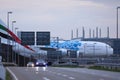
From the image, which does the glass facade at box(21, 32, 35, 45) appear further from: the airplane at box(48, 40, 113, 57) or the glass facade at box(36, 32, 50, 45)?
the airplane at box(48, 40, 113, 57)

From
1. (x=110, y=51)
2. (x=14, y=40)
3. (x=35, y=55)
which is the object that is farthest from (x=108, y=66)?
Answer: (x=110, y=51)

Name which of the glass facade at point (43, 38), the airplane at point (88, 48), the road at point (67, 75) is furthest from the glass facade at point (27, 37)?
the road at point (67, 75)

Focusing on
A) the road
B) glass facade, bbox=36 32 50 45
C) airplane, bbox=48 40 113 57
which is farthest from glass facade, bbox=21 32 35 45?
the road

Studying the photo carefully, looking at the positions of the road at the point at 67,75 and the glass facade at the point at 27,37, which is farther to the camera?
the glass facade at the point at 27,37

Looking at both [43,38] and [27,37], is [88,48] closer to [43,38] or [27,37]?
[43,38]

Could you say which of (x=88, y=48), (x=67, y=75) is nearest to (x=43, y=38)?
(x=88, y=48)

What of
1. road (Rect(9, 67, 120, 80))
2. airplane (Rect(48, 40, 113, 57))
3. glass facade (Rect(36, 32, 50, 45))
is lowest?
road (Rect(9, 67, 120, 80))

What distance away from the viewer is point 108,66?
67.9 m

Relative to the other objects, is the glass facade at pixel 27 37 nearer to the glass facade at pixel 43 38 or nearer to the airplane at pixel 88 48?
the glass facade at pixel 43 38

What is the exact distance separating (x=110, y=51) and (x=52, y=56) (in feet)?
64.3

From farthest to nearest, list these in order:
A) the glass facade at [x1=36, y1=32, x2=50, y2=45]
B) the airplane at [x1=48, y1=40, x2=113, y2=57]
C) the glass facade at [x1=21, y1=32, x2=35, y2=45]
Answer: the airplane at [x1=48, y1=40, x2=113, y2=57] → the glass facade at [x1=21, y1=32, x2=35, y2=45] → the glass facade at [x1=36, y1=32, x2=50, y2=45]

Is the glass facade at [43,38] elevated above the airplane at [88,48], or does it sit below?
above

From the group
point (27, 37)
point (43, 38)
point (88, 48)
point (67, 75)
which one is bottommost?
point (67, 75)

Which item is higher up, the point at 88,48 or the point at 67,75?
the point at 88,48
